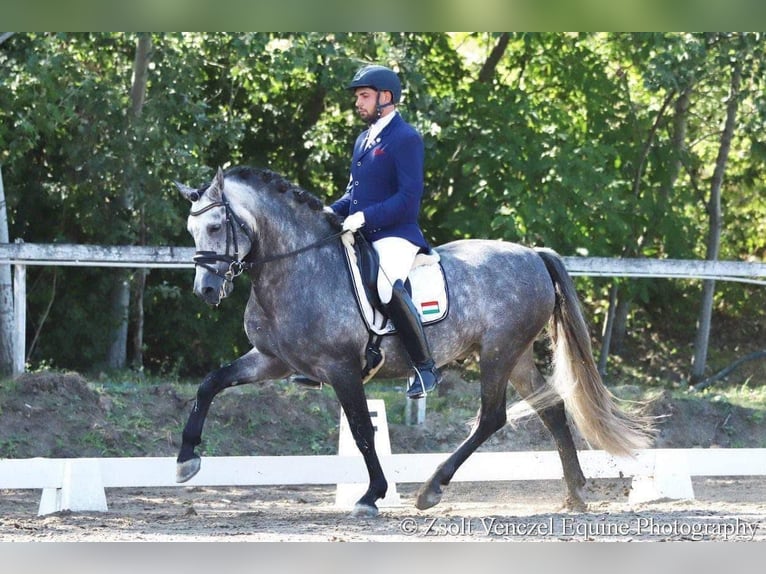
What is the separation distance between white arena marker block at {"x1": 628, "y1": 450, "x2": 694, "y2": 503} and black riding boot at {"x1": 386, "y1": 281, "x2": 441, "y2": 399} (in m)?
1.89

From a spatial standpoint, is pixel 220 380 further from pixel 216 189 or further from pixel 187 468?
pixel 216 189

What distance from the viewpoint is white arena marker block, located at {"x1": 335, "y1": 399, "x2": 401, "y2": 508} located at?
24.3 feet

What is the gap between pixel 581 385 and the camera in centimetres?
715

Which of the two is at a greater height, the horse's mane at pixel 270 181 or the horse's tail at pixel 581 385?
the horse's mane at pixel 270 181

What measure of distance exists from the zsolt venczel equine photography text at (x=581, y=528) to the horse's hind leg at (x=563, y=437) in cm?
112

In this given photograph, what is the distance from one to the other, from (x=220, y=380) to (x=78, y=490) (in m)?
1.21

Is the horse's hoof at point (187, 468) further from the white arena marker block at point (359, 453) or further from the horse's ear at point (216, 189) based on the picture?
the horse's ear at point (216, 189)

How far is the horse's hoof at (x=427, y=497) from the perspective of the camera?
648cm

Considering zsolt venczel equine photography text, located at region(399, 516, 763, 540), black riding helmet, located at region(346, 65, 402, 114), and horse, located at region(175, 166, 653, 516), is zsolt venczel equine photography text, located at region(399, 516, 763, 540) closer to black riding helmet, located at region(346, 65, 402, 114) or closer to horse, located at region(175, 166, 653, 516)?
horse, located at region(175, 166, 653, 516)

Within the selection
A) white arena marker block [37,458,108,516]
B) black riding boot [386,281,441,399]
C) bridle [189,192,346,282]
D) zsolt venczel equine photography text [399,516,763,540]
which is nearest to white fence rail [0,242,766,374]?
white arena marker block [37,458,108,516]

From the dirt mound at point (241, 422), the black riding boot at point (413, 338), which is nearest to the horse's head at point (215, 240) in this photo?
the black riding boot at point (413, 338)

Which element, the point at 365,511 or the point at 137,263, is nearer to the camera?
the point at 365,511

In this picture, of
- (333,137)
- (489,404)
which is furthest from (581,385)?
(333,137)
